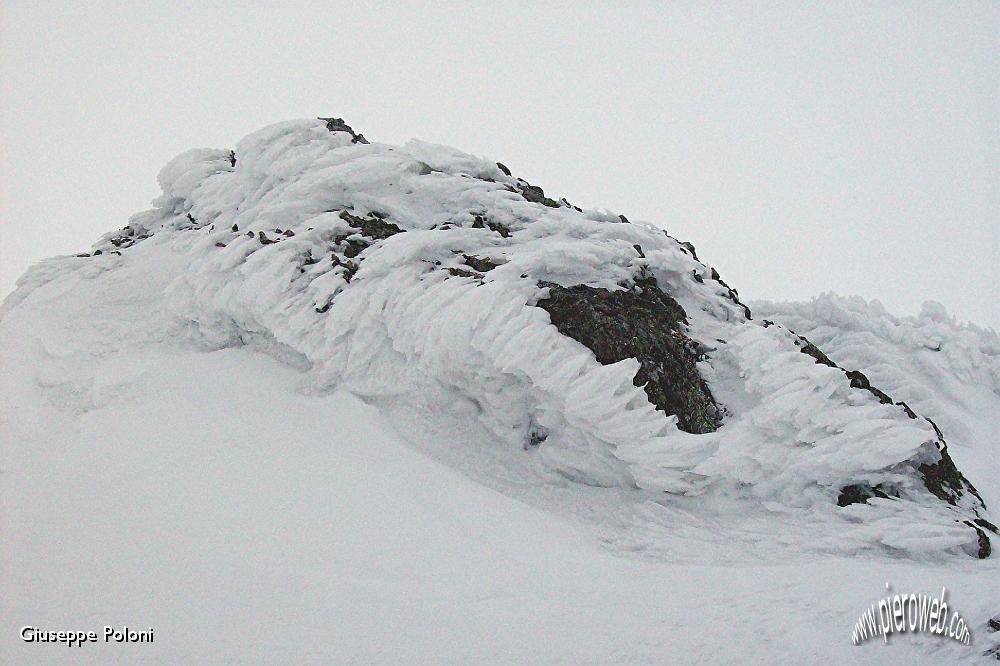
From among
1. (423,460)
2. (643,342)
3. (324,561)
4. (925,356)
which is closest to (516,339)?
(643,342)

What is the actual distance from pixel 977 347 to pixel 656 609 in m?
19.4

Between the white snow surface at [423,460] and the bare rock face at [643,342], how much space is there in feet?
1.46

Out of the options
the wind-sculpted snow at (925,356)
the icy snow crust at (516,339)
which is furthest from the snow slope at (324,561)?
the wind-sculpted snow at (925,356)

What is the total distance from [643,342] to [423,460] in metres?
5.05

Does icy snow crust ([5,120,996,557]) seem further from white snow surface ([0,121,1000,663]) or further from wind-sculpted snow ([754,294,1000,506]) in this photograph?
wind-sculpted snow ([754,294,1000,506])

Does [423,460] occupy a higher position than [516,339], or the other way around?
[516,339]

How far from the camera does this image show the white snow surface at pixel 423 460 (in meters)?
10.2

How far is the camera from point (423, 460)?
13844 millimetres

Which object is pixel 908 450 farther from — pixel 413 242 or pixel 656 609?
pixel 413 242

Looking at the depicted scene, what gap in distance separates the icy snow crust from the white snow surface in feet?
0.21

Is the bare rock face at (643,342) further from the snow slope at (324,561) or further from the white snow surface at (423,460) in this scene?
the snow slope at (324,561)

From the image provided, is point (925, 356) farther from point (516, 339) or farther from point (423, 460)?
point (423, 460)

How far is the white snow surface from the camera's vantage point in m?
10.2

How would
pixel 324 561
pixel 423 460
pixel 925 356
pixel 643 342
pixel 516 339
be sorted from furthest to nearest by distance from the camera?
pixel 925 356
pixel 643 342
pixel 423 460
pixel 516 339
pixel 324 561
